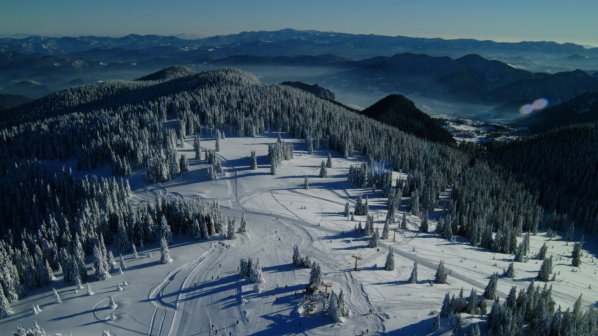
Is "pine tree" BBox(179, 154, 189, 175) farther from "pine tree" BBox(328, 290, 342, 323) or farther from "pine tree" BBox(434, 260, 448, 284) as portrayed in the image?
"pine tree" BBox(434, 260, 448, 284)

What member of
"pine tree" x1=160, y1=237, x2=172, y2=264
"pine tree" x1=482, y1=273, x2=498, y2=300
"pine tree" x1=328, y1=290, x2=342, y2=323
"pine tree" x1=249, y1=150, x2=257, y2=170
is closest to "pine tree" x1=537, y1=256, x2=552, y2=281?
"pine tree" x1=482, y1=273, x2=498, y2=300

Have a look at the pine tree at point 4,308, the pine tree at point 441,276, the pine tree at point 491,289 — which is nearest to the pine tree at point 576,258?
the pine tree at point 491,289

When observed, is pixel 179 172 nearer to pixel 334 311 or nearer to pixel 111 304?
pixel 111 304

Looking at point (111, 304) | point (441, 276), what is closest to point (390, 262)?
point (441, 276)

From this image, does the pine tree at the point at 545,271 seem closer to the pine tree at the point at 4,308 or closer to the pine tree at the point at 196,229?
the pine tree at the point at 196,229

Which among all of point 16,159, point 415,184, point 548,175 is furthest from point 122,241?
point 548,175
